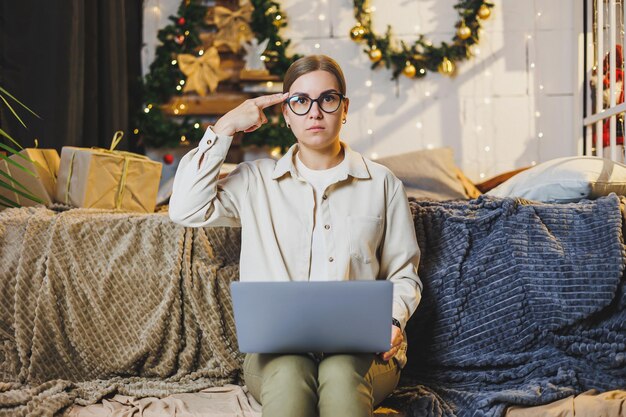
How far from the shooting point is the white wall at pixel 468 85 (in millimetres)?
3555

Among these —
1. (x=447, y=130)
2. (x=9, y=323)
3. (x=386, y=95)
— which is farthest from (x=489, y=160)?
(x=9, y=323)

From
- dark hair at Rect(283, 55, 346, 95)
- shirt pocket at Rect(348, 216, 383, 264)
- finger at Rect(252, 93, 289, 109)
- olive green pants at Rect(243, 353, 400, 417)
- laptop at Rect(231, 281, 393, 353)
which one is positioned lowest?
olive green pants at Rect(243, 353, 400, 417)

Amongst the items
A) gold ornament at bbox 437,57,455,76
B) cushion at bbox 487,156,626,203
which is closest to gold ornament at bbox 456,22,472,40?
gold ornament at bbox 437,57,455,76

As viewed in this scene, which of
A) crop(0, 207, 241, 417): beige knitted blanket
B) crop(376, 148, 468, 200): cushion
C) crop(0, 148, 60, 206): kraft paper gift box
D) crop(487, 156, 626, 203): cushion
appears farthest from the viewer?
crop(376, 148, 468, 200): cushion

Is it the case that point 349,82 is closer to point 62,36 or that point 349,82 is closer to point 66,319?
point 62,36

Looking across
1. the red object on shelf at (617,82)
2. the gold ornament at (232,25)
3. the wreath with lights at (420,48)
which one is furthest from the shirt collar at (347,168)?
the gold ornament at (232,25)

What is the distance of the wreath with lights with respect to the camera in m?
3.53

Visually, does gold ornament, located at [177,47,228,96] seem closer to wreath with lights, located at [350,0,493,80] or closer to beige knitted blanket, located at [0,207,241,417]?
wreath with lights, located at [350,0,493,80]

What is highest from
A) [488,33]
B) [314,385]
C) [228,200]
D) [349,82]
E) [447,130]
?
[488,33]

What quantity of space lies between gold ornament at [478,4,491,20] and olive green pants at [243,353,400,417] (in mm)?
2477

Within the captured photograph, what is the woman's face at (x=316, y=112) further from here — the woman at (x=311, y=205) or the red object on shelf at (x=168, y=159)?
the red object on shelf at (x=168, y=159)

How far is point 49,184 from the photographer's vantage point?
2.38 meters

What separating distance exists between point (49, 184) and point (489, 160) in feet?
7.20

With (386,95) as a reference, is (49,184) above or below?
below
